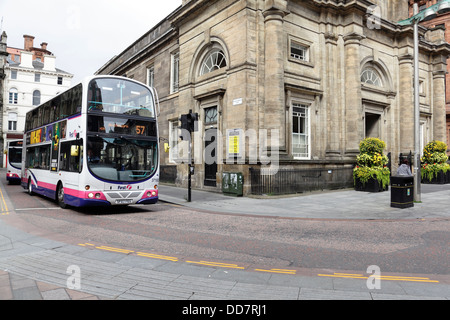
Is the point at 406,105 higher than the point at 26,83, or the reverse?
the point at 26,83

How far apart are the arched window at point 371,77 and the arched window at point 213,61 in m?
9.15

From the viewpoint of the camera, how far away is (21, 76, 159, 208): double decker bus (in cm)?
906

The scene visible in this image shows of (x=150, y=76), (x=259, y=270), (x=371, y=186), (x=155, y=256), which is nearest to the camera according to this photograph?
(x=259, y=270)

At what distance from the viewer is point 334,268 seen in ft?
15.0

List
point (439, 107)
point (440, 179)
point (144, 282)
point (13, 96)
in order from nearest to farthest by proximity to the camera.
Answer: point (144, 282) → point (440, 179) → point (439, 107) → point (13, 96)

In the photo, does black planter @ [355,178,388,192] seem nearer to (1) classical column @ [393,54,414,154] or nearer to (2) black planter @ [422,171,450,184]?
(2) black planter @ [422,171,450,184]

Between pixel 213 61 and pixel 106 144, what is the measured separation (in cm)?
943

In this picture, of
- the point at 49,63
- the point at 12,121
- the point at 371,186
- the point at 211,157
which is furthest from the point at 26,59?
the point at 371,186

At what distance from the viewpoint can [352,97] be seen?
16.9m

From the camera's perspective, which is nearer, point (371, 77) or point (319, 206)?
point (319, 206)

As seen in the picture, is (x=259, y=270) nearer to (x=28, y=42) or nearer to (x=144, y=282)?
(x=144, y=282)

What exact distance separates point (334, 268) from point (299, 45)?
46.1 feet
